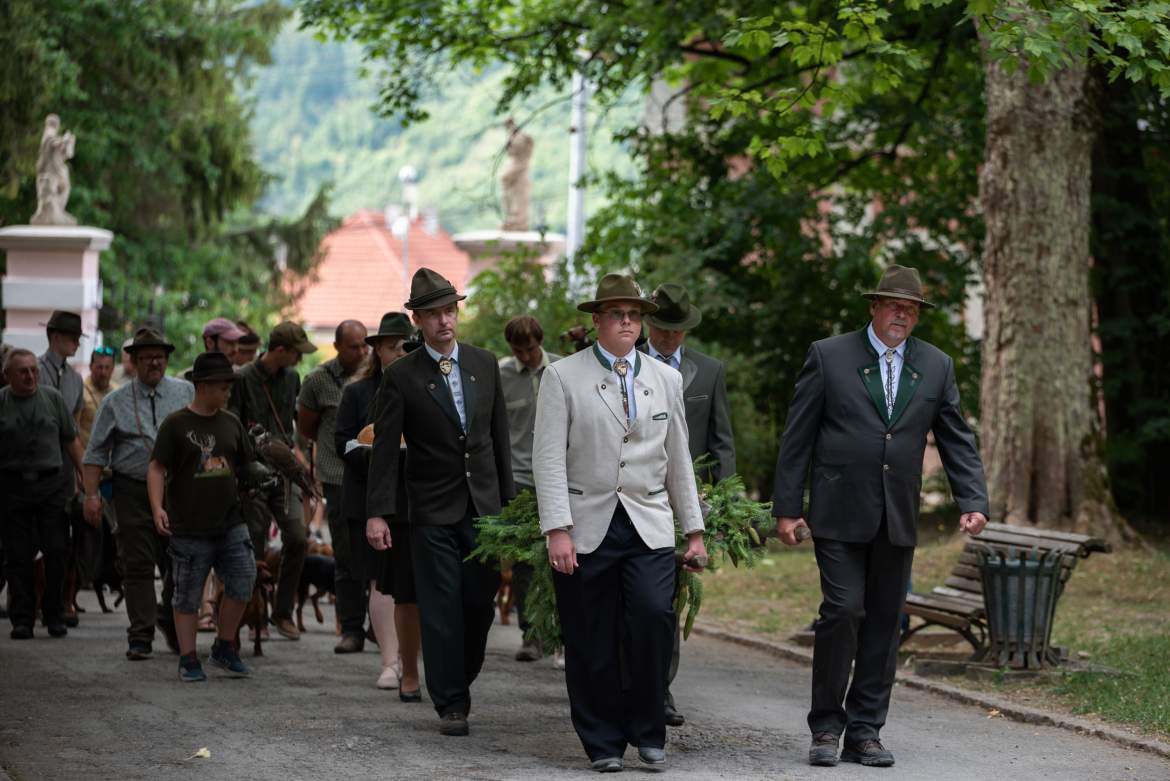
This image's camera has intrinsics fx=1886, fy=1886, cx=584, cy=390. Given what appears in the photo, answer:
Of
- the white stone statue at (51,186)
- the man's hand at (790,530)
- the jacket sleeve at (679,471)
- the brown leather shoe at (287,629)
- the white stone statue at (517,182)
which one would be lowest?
the brown leather shoe at (287,629)

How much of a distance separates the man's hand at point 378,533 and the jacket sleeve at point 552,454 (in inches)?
48.3

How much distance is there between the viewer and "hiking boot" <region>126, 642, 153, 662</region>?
11.6m

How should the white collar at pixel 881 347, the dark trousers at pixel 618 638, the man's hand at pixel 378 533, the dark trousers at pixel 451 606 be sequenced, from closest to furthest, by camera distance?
the dark trousers at pixel 618 638 < the white collar at pixel 881 347 < the dark trousers at pixel 451 606 < the man's hand at pixel 378 533

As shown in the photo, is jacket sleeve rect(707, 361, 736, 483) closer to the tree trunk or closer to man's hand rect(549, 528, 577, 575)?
man's hand rect(549, 528, 577, 575)

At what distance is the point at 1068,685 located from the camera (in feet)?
36.1

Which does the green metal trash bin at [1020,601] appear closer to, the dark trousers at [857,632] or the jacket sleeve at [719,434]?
the jacket sleeve at [719,434]

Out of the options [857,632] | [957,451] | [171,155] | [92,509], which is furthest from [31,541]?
[171,155]

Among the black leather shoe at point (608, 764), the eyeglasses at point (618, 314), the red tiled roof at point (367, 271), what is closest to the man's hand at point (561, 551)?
the black leather shoe at point (608, 764)

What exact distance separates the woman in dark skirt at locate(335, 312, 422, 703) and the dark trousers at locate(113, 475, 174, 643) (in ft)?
4.39

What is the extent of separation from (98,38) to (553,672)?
86.9 feet

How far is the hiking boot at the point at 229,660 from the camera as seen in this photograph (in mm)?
10961

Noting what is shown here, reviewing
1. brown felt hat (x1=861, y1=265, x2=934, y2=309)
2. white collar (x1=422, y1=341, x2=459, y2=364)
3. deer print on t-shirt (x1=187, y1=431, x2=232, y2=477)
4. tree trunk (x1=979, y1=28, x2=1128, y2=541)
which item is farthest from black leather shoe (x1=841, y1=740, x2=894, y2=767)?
tree trunk (x1=979, y1=28, x2=1128, y2=541)

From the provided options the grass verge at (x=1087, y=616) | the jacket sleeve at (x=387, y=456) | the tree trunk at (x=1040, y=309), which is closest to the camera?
the jacket sleeve at (x=387, y=456)

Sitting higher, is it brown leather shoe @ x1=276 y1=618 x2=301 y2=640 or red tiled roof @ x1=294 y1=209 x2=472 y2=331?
red tiled roof @ x1=294 y1=209 x2=472 y2=331
